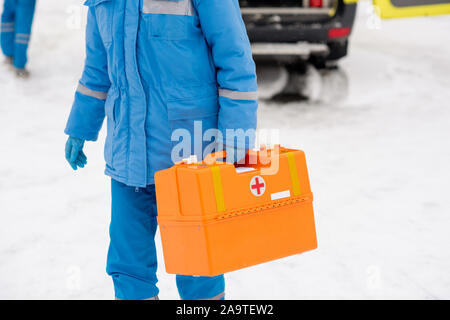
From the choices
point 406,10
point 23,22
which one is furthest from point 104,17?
point 23,22

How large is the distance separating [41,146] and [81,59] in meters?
2.66

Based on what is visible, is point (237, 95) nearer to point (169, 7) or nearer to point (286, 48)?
point (169, 7)

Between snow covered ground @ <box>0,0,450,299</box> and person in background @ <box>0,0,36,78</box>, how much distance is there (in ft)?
0.60

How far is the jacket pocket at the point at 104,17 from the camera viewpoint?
165cm

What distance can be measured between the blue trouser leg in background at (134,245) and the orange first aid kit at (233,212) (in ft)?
0.72

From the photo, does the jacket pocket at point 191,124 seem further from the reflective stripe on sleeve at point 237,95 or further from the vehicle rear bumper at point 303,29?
the vehicle rear bumper at point 303,29

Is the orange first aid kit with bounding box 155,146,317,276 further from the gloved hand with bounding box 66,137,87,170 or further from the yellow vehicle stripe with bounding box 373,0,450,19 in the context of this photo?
the yellow vehicle stripe with bounding box 373,0,450,19

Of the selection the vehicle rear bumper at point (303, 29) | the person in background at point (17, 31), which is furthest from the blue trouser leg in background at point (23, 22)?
the vehicle rear bumper at point (303, 29)

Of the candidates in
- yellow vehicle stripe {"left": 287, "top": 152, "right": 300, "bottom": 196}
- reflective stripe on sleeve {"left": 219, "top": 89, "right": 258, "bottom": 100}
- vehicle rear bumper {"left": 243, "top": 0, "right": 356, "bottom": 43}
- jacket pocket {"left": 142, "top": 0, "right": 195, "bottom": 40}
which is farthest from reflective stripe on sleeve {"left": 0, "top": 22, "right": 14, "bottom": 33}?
yellow vehicle stripe {"left": 287, "top": 152, "right": 300, "bottom": 196}

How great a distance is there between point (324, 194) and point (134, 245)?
176 cm

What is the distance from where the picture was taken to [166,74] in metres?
1.63

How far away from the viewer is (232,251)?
1.55 metres

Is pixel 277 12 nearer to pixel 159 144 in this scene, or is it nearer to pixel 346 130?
pixel 346 130

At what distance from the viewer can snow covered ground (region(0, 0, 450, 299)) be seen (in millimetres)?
2412
